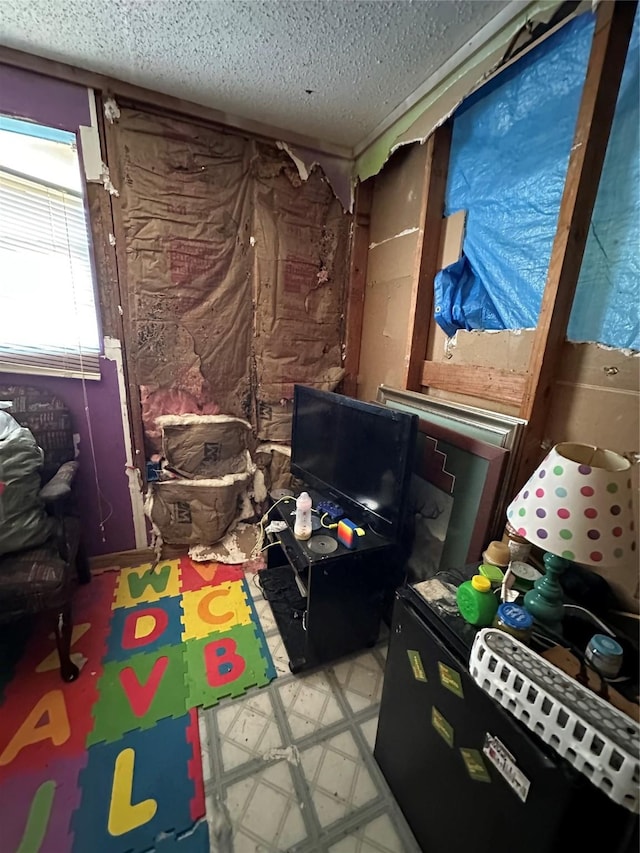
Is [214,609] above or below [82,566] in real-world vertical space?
below

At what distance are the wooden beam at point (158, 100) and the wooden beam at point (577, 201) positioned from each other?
53.5 inches

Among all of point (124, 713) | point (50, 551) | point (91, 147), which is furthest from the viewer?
point (91, 147)

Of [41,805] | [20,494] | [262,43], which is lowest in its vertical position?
[41,805]

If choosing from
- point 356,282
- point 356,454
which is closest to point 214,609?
point 356,454

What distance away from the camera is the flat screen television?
1.31 metres

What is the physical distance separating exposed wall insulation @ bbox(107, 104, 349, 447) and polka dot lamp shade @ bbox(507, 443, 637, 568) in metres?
1.57

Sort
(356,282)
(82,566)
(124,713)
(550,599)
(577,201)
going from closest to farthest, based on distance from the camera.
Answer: (550,599)
(577,201)
(124,713)
(82,566)
(356,282)

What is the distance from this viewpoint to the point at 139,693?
1335mm

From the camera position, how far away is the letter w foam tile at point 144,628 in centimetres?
152

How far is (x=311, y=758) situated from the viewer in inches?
45.3

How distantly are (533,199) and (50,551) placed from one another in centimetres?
220

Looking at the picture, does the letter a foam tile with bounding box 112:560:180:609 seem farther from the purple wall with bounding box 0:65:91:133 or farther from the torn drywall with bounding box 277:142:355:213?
the torn drywall with bounding box 277:142:355:213

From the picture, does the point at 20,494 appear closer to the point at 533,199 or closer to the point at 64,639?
the point at 64,639

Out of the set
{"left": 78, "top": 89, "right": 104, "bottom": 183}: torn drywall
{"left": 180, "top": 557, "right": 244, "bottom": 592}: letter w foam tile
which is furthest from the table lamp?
{"left": 78, "top": 89, "right": 104, "bottom": 183}: torn drywall
